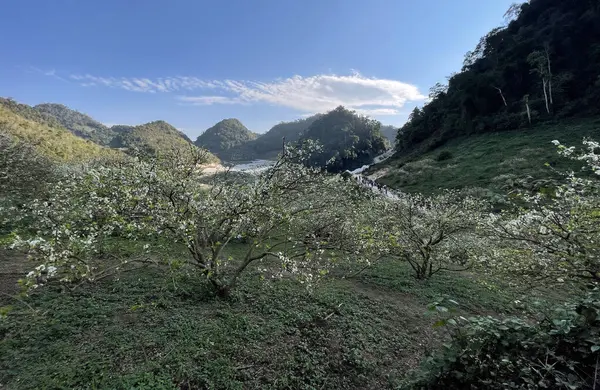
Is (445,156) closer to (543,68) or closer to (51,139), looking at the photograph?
(543,68)

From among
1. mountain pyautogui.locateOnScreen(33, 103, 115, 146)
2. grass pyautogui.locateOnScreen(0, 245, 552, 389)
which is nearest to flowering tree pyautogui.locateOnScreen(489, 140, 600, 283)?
grass pyautogui.locateOnScreen(0, 245, 552, 389)

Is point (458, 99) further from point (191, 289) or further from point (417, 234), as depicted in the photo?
point (191, 289)

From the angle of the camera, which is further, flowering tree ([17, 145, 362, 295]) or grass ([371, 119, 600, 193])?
grass ([371, 119, 600, 193])

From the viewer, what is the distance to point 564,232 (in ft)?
21.4

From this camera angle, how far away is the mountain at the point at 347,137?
9746 cm

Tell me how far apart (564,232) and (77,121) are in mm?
203725

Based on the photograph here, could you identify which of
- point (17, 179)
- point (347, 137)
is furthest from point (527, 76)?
point (17, 179)

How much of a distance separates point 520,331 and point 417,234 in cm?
881

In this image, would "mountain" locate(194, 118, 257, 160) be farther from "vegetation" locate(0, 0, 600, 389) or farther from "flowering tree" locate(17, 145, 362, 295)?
"flowering tree" locate(17, 145, 362, 295)

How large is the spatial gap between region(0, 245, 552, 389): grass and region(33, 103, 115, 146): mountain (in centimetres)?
15898

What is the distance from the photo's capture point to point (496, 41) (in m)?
73.0

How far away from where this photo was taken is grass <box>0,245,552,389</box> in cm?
580

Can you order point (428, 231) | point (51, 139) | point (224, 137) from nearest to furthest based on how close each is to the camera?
point (428, 231) < point (51, 139) < point (224, 137)

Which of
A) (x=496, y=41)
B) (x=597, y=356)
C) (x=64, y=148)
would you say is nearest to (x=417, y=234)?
(x=597, y=356)
